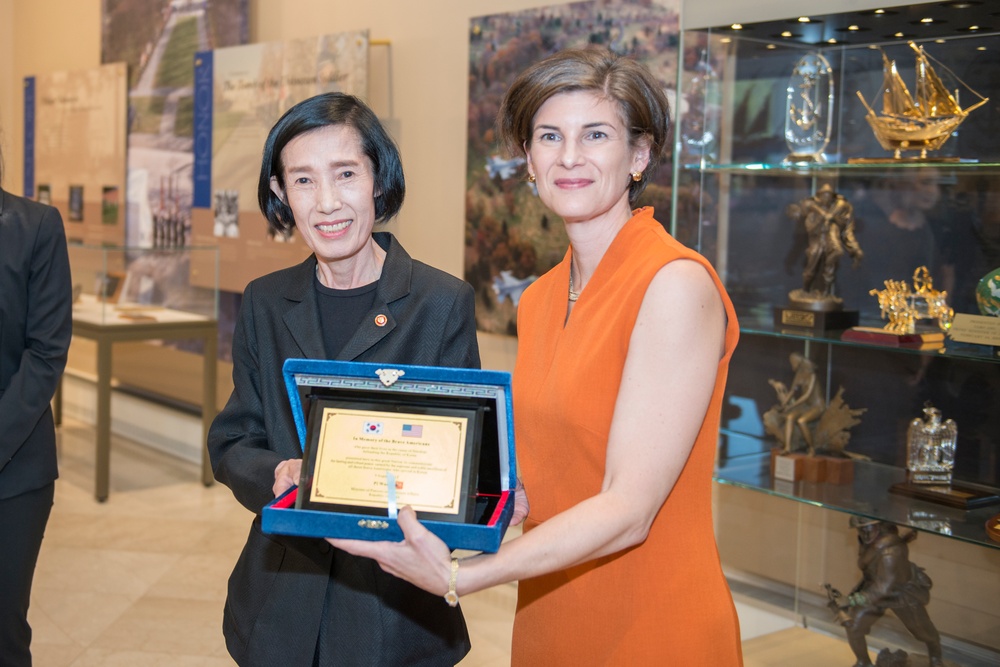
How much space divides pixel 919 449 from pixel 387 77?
3518 millimetres

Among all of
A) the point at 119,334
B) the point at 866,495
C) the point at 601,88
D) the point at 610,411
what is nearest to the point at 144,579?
the point at 119,334

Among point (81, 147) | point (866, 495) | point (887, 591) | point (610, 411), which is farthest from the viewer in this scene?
point (81, 147)

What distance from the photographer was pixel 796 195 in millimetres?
3988

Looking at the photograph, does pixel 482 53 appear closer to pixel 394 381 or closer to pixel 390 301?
pixel 390 301

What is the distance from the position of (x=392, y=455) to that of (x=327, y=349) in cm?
44

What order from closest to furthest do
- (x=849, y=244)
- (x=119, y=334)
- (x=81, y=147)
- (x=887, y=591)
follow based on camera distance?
(x=887, y=591) → (x=849, y=244) → (x=119, y=334) → (x=81, y=147)

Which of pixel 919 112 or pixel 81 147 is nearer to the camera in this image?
pixel 919 112

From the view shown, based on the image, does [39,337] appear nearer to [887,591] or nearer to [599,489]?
[599,489]

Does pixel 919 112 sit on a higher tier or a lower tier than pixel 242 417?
higher

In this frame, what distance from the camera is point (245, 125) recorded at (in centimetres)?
651

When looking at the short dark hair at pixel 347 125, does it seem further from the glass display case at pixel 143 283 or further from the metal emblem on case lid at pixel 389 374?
the glass display case at pixel 143 283

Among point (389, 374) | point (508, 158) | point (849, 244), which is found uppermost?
point (508, 158)

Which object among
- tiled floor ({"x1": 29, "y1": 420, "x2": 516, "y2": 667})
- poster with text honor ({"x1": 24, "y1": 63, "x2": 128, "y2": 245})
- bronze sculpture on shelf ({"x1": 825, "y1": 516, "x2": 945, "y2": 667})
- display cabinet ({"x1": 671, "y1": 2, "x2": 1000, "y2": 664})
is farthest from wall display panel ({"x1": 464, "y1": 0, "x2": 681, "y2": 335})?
poster with text honor ({"x1": 24, "y1": 63, "x2": 128, "y2": 245})

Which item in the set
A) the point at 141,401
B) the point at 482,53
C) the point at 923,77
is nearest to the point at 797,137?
the point at 923,77
